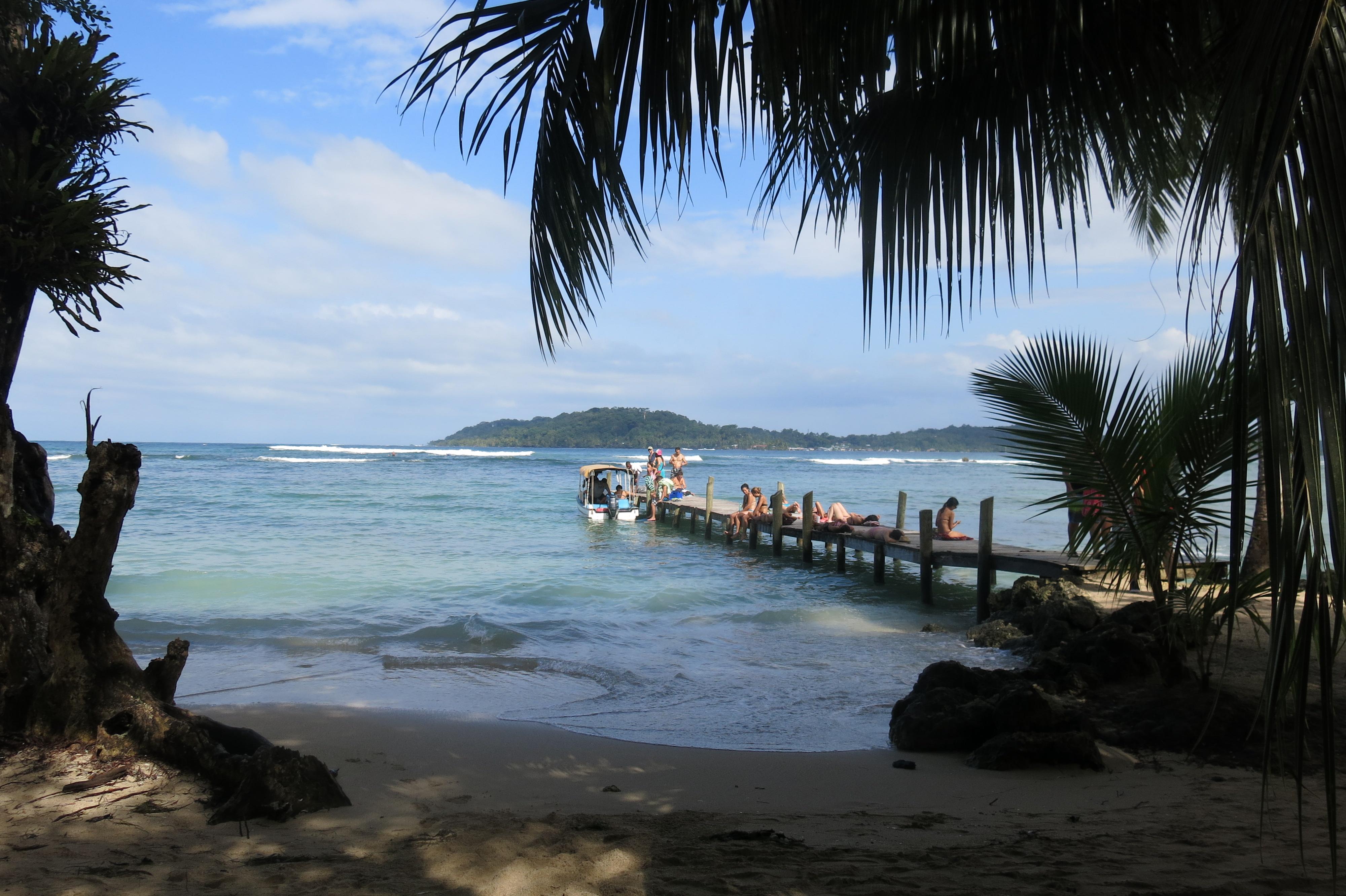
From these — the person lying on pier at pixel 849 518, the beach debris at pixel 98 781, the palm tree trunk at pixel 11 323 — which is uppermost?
the palm tree trunk at pixel 11 323

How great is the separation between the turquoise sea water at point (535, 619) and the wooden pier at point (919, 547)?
1.56 ft

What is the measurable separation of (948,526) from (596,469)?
47.1 ft

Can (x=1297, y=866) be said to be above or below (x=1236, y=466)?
below

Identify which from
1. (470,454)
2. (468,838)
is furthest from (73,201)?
(470,454)

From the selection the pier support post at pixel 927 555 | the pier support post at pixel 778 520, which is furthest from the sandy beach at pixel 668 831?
the pier support post at pixel 778 520

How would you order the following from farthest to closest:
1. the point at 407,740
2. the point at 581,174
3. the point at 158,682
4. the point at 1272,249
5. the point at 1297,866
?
1. the point at 407,740
2. the point at 158,682
3. the point at 1297,866
4. the point at 581,174
5. the point at 1272,249

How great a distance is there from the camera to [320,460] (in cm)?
6844

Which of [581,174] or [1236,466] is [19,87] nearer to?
[581,174]

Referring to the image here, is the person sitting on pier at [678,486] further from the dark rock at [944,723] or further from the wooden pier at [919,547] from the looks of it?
the dark rock at [944,723]

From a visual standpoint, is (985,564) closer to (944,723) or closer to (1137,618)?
(1137,618)

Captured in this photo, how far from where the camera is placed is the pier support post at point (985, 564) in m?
11.9

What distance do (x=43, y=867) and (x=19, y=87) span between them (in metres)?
2.91

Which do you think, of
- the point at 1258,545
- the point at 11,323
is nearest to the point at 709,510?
the point at 1258,545

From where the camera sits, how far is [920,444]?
122 meters
